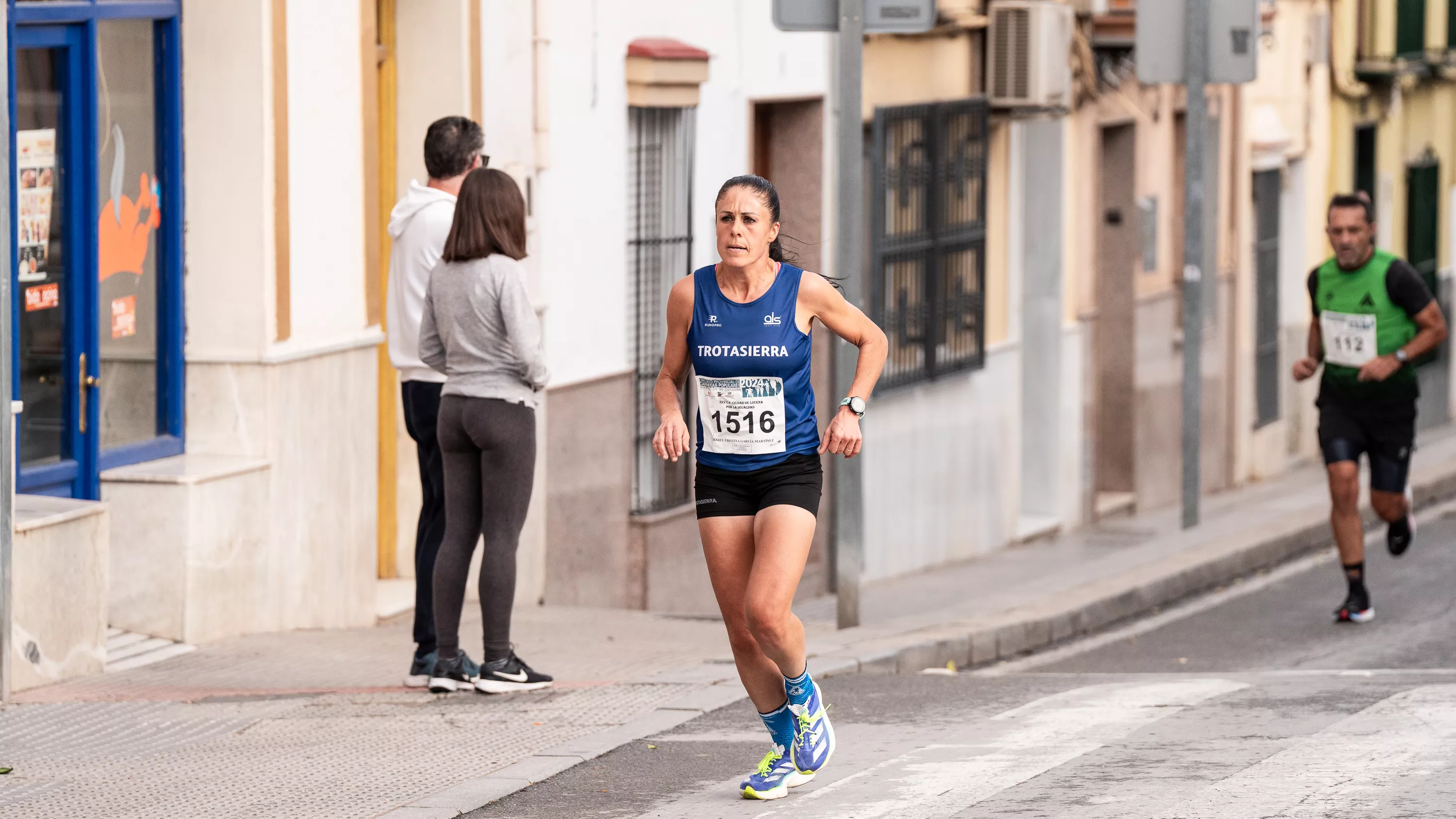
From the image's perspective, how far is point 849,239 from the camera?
10.5m

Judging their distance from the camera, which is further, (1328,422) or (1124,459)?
(1124,459)

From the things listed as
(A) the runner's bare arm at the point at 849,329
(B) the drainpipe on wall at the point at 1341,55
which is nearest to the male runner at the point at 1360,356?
(A) the runner's bare arm at the point at 849,329

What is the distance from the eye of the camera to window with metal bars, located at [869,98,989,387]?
15.2 metres

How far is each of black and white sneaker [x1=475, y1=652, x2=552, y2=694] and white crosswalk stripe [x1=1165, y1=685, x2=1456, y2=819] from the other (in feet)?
8.96

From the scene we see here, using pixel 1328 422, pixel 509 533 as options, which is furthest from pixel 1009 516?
pixel 509 533

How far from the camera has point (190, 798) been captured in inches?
265

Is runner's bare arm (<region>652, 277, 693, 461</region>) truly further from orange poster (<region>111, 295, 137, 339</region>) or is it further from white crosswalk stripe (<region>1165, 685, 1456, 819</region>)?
orange poster (<region>111, 295, 137, 339</region>)

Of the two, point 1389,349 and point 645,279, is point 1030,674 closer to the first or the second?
point 1389,349

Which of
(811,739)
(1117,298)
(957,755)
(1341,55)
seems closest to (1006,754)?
(957,755)

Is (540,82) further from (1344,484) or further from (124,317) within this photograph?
(1344,484)

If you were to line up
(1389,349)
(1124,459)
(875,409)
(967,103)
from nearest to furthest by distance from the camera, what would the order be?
(1389,349) < (875,409) < (967,103) < (1124,459)

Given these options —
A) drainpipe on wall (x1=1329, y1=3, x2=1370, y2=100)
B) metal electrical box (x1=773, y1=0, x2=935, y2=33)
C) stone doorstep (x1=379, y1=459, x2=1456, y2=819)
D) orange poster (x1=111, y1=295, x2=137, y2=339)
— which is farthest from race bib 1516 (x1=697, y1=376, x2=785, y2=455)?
drainpipe on wall (x1=1329, y1=3, x2=1370, y2=100)

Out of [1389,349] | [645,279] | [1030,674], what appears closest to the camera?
A: [1030,674]

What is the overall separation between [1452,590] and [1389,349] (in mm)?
2287
